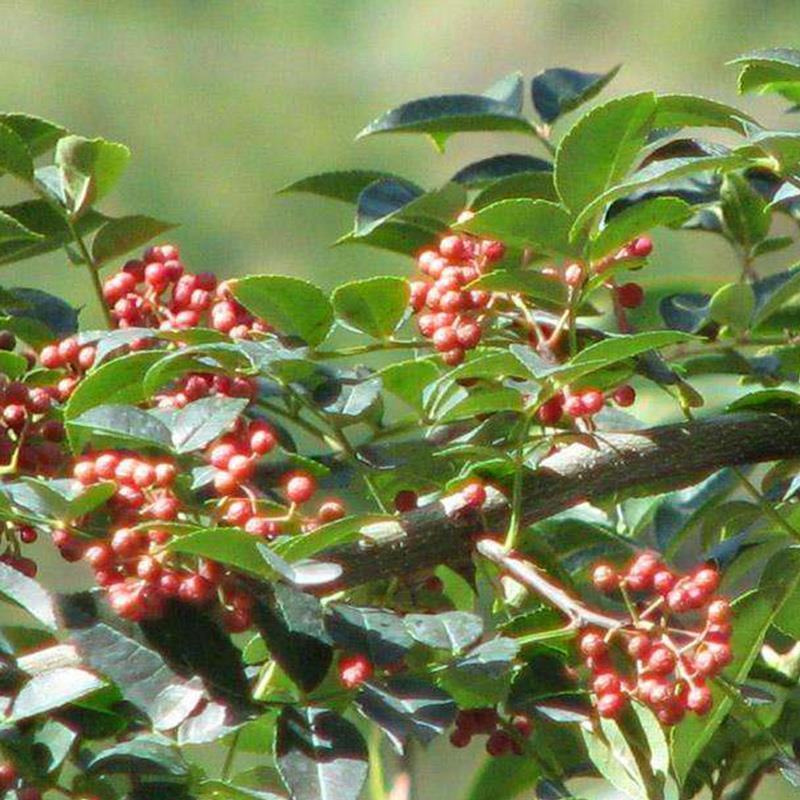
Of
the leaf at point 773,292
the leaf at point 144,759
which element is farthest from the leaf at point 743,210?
the leaf at point 144,759

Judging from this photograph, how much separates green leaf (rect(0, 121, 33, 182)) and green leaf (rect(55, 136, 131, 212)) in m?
0.02

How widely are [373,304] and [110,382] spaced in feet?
0.46

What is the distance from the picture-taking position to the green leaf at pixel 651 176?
2.18 feet

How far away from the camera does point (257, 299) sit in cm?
75

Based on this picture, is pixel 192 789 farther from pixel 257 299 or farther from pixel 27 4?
pixel 27 4

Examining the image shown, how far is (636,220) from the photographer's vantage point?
0.71 meters

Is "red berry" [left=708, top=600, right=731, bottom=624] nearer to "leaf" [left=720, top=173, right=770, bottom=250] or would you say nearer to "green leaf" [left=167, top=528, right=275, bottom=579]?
"green leaf" [left=167, top=528, right=275, bottom=579]

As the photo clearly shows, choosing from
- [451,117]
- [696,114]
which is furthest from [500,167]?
[696,114]

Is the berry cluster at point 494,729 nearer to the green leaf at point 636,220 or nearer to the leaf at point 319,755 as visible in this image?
the leaf at point 319,755

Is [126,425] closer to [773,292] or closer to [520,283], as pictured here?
[520,283]

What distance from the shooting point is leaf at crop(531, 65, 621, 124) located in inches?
37.5

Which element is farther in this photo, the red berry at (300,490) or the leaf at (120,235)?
the leaf at (120,235)

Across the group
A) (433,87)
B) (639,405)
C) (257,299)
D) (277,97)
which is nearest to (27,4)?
(277,97)

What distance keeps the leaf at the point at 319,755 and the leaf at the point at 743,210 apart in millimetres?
411
